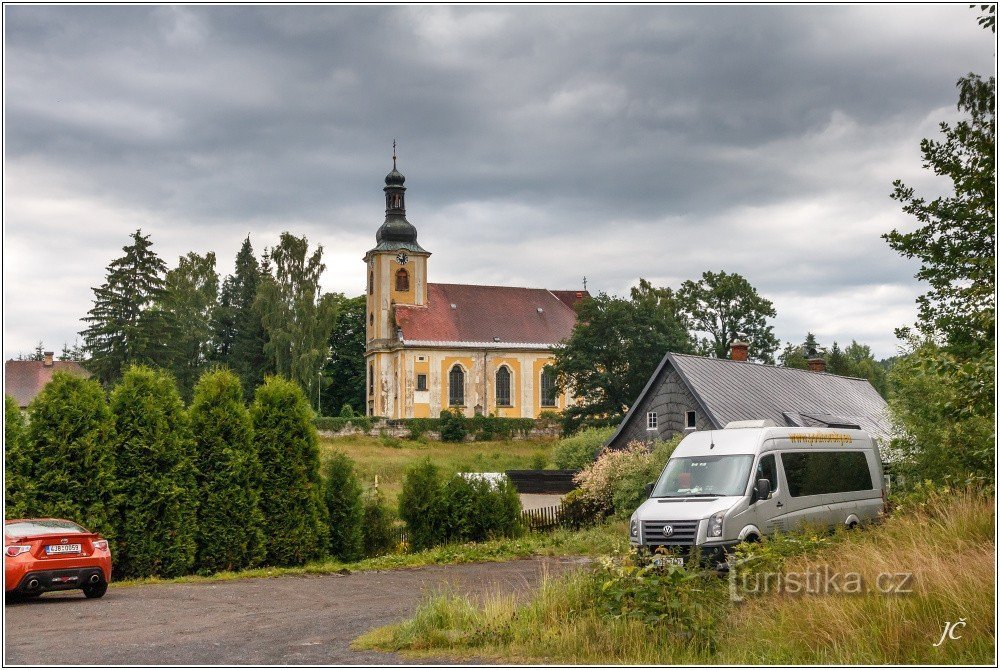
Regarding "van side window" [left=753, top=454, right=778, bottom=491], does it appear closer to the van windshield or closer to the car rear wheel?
the van windshield

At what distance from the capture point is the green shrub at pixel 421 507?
74.0 ft

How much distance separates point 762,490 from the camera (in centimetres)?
1488

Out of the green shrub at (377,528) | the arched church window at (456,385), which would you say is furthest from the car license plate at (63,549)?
the arched church window at (456,385)

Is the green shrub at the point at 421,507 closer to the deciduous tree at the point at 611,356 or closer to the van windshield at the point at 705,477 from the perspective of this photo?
the van windshield at the point at 705,477

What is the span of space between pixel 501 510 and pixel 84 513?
9943mm

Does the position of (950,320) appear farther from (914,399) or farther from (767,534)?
(914,399)

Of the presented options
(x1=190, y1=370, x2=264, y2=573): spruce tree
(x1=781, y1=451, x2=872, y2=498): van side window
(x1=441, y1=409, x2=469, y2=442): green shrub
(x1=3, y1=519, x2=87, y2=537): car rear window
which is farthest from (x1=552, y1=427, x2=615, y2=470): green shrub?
(x1=3, y1=519, x2=87, y2=537): car rear window

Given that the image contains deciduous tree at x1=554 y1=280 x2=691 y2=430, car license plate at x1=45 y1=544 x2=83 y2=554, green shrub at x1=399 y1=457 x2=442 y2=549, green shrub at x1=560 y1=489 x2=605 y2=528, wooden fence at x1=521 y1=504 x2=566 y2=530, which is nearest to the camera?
car license plate at x1=45 y1=544 x2=83 y2=554

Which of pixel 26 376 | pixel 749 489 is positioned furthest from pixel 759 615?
pixel 26 376

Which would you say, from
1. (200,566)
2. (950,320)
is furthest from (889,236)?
(200,566)

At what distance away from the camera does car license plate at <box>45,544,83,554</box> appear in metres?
12.9

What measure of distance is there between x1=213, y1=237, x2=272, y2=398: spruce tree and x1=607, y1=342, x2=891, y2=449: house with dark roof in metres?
40.2

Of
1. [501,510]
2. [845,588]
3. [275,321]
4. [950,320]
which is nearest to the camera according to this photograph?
[845,588]

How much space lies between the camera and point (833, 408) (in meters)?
36.9
